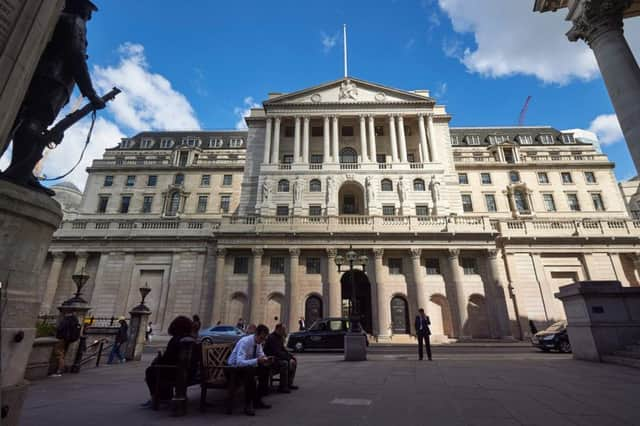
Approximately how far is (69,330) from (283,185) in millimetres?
24230

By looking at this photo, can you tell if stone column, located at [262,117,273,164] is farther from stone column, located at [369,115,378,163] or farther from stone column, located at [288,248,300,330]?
stone column, located at [288,248,300,330]

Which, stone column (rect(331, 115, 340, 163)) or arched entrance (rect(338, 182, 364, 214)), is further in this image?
stone column (rect(331, 115, 340, 163))

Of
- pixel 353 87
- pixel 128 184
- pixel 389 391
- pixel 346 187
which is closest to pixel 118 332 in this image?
pixel 389 391

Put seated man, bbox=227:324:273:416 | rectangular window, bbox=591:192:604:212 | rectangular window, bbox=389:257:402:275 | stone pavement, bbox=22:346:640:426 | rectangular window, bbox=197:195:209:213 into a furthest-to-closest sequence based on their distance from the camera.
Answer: rectangular window, bbox=197:195:209:213
rectangular window, bbox=591:192:604:212
rectangular window, bbox=389:257:402:275
seated man, bbox=227:324:273:416
stone pavement, bbox=22:346:640:426

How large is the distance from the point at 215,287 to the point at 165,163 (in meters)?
28.6

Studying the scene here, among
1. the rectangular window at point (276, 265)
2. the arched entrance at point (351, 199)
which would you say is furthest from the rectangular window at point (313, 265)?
the arched entrance at point (351, 199)

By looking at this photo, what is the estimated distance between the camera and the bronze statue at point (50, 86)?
3736 millimetres

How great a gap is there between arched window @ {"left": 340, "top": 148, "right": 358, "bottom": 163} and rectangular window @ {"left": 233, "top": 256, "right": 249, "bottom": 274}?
16181 millimetres

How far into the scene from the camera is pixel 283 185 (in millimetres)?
32812

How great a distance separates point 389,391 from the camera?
21.4 feet

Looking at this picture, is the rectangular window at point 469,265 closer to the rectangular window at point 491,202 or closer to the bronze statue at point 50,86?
the rectangular window at point 491,202

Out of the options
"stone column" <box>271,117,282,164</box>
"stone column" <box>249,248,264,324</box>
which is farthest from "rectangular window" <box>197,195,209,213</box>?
"stone column" <box>249,248,264,324</box>

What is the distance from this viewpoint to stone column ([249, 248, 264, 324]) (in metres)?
24.8

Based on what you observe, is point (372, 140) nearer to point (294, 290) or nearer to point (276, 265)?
point (276, 265)
